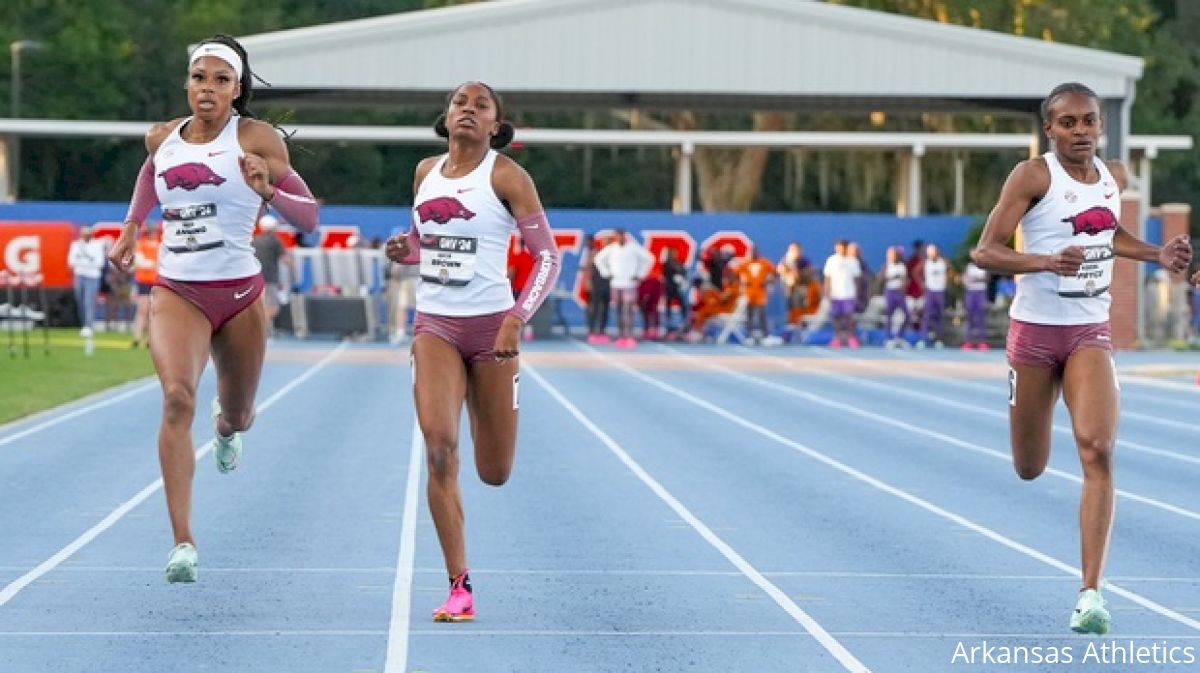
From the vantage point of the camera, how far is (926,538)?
42.0ft

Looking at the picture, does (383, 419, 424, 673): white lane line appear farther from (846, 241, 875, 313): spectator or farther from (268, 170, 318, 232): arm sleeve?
(846, 241, 875, 313): spectator

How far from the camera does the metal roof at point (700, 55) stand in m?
42.8

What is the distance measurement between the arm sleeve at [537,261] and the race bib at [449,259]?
21 centimetres

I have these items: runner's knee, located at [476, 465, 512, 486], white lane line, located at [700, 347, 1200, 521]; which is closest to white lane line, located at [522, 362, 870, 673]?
runner's knee, located at [476, 465, 512, 486]

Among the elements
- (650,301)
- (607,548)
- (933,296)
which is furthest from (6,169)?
(607,548)

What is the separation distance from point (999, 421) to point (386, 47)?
21.7 metres

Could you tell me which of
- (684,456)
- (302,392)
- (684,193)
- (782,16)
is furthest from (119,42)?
(684,456)

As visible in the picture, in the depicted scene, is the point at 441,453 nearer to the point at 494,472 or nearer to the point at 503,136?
the point at 494,472

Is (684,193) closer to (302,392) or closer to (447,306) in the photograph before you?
(302,392)

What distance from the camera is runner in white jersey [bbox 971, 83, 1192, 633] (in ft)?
30.9

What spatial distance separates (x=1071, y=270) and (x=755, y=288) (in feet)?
102

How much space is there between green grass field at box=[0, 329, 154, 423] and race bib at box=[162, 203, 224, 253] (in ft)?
33.0

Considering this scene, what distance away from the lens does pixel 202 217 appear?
10203 mm

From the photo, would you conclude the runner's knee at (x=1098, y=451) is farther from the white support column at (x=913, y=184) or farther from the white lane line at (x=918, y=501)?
the white support column at (x=913, y=184)
